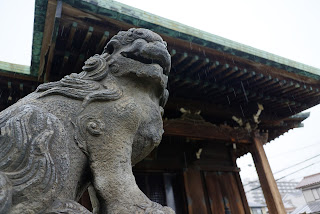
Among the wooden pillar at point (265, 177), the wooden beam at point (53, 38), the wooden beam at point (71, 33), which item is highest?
the wooden beam at point (71, 33)

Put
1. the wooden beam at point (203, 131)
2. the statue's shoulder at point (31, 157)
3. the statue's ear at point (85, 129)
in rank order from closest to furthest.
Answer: the statue's shoulder at point (31, 157) → the statue's ear at point (85, 129) → the wooden beam at point (203, 131)

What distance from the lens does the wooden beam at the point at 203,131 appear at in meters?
3.95

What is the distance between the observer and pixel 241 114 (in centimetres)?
474

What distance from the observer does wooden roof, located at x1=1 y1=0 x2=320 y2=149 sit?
243cm

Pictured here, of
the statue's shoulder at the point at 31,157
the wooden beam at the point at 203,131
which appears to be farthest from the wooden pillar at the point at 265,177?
the statue's shoulder at the point at 31,157

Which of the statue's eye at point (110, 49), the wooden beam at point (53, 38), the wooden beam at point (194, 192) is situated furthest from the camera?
the wooden beam at point (194, 192)

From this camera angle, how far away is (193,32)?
9.64ft

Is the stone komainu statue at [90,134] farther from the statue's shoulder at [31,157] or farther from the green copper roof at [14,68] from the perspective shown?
the green copper roof at [14,68]

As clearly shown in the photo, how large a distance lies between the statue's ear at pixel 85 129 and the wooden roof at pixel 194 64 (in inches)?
51.7

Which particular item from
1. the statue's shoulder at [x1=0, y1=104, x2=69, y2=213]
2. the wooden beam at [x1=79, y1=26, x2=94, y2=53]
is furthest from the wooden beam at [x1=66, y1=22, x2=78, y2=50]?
the statue's shoulder at [x1=0, y1=104, x2=69, y2=213]

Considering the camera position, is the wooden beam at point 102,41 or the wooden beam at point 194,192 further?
the wooden beam at point 194,192

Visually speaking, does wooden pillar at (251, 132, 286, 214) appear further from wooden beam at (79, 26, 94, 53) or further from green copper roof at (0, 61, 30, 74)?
green copper roof at (0, 61, 30, 74)

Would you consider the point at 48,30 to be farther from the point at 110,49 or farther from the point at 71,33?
the point at 110,49

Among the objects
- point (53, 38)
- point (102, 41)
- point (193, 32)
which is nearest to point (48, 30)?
point (53, 38)
